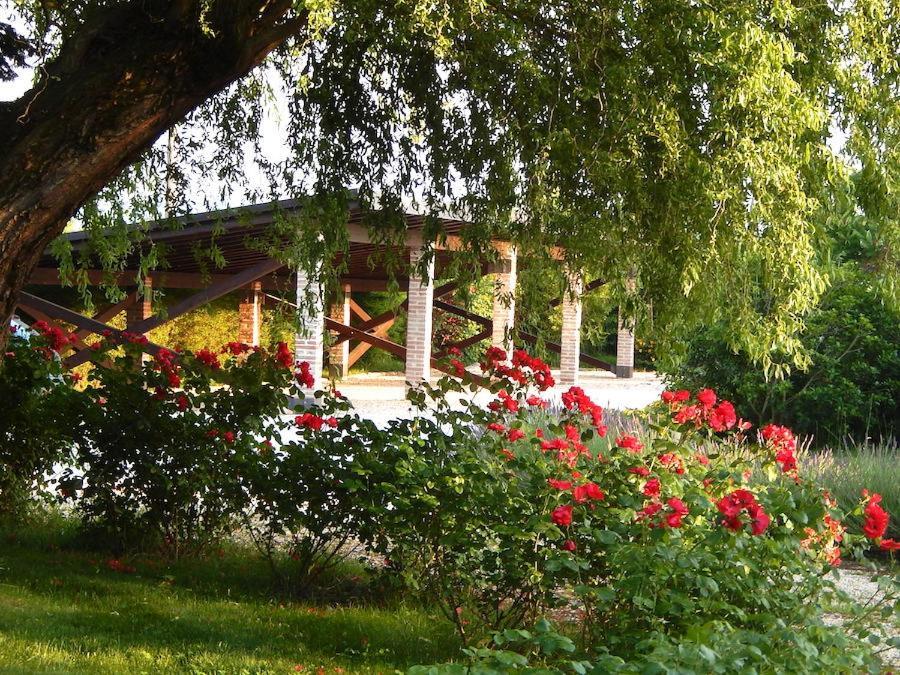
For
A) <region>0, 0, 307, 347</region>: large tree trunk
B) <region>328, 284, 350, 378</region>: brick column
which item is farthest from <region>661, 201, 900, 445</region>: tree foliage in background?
<region>328, 284, 350, 378</region>: brick column

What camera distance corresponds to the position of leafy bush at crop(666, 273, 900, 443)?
11.9 m

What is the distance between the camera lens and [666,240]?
5.27 m

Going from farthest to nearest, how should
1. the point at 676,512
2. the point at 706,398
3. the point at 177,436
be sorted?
the point at 177,436, the point at 706,398, the point at 676,512

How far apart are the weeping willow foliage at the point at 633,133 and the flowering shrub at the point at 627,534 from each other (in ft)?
2.33

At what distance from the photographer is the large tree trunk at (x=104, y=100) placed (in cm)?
446

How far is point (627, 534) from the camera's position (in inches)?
165

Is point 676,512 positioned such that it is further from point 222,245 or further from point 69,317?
point 69,317

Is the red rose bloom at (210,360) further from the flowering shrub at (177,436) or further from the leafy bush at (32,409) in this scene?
the leafy bush at (32,409)

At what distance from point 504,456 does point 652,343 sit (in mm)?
1158

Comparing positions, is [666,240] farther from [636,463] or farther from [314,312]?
[314,312]

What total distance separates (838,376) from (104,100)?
9575 mm

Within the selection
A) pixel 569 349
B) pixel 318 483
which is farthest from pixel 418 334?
pixel 318 483

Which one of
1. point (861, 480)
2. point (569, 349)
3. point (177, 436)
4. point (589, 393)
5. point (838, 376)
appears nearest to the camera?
point (177, 436)

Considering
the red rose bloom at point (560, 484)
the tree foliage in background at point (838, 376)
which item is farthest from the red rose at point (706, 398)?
the tree foliage in background at point (838, 376)
